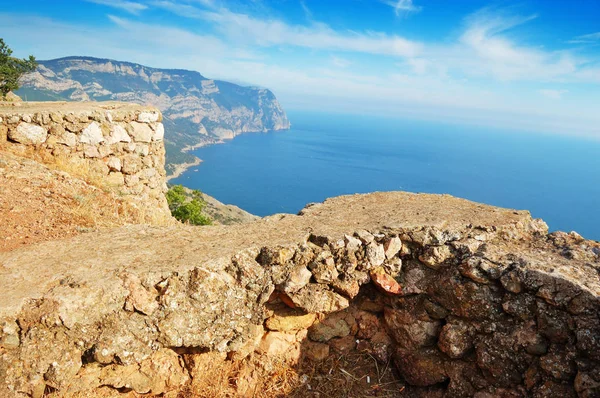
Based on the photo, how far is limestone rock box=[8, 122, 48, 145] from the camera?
10234 mm

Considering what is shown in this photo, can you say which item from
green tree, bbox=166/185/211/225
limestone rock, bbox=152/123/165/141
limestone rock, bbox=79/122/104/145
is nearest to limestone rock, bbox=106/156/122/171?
limestone rock, bbox=79/122/104/145

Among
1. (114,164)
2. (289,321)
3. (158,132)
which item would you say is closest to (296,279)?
(289,321)

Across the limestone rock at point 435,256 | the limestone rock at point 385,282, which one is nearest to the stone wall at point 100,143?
the limestone rock at point 385,282

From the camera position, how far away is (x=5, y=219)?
6.68m

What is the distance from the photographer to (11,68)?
25328 millimetres

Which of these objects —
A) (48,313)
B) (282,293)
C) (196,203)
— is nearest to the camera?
(48,313)

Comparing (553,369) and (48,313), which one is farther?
(553,369)

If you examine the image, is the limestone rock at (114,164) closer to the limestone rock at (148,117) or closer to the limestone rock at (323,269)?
the limestone rock at (148,117)

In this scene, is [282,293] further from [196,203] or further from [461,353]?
[196,203]

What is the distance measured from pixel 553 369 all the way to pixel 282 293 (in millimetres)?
3968

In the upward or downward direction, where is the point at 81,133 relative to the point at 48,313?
upward

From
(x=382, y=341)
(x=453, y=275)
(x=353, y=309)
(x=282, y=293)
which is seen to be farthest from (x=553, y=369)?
(x=282, y=293)

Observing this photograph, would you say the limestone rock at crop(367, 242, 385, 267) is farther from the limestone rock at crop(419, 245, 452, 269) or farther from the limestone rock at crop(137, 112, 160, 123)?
the limestone rock at crop(137, 112, 160, 123)

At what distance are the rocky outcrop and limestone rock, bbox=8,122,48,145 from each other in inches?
240
